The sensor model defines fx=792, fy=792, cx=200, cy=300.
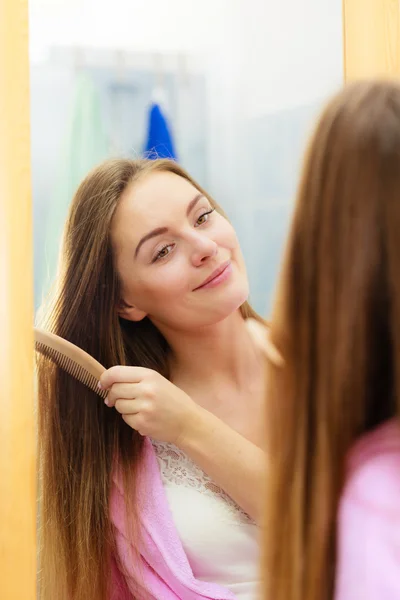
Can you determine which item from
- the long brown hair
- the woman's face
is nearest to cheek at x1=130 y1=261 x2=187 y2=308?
the woman's face

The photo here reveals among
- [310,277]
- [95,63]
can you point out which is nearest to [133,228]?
[95,63]

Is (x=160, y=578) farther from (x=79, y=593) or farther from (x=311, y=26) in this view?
(x=311, y=26)

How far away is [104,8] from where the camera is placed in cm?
91

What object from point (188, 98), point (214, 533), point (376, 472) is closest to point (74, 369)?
point (214, 533)

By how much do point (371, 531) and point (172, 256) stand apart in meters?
0.47

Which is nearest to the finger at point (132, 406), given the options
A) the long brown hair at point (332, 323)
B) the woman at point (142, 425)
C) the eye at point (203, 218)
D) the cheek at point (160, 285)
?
the woman at point (142, 425)

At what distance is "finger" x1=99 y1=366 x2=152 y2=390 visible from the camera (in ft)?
2.89

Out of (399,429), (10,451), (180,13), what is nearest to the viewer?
(399,429)

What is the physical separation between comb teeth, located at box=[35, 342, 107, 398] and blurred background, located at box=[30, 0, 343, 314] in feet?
0.21

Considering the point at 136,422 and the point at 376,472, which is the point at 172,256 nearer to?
the point at 136,422

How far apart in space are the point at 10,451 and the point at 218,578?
27 centimetres

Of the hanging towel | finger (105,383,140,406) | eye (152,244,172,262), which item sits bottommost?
finger (105,383,140,406)

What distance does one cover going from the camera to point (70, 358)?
883mm

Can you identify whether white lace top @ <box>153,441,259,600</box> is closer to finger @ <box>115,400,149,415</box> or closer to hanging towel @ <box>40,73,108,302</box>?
finger @ <box>115,400,149,415</box>
